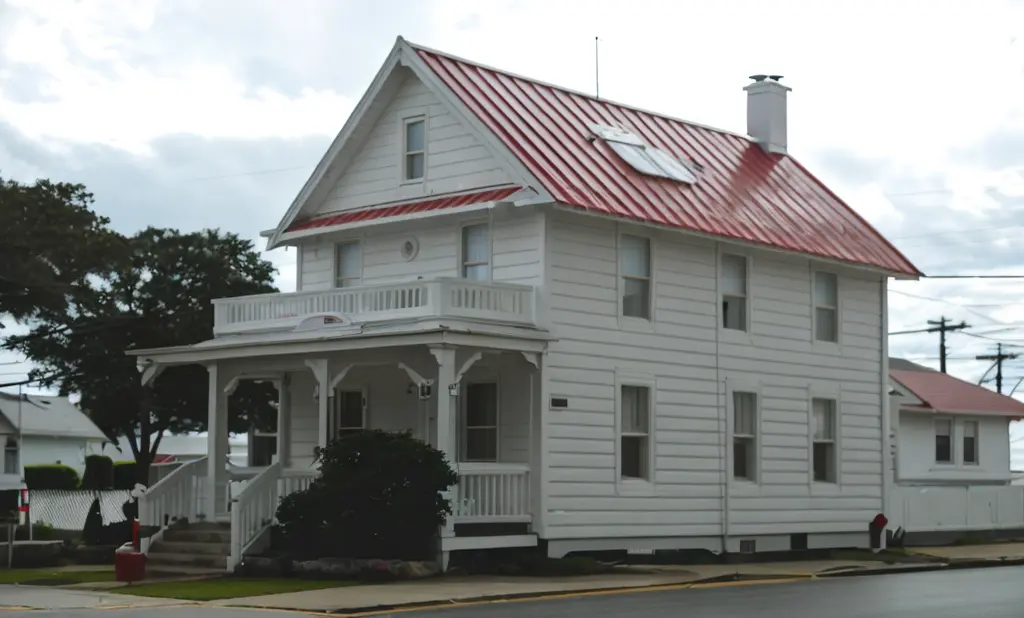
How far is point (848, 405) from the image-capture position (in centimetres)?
3438

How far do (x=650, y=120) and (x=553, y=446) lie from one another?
399 inches

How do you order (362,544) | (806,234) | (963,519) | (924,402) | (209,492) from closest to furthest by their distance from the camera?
(362,544)
(209,492)
(806,234)
(963,519)
(924,402)

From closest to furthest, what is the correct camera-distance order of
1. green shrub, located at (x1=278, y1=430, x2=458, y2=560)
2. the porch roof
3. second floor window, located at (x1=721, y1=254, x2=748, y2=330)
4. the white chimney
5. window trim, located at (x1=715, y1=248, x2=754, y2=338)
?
1. green shrub, located at (x1=278, y1=430, x2=458, y2=560)
2. the porch roof
3. window trim, located at (x1=715, y1=248, x2=754, y2=338)
4. second floor window, located at (x1=721, y1=254, x2=748, y2=330)
5. the white chimney

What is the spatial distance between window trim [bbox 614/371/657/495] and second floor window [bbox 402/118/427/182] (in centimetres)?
554

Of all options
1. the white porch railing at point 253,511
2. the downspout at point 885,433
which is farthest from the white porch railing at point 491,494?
the downspout at point 885,433

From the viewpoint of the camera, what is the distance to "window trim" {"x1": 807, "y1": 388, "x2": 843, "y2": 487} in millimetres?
33156

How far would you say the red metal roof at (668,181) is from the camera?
1135 inches

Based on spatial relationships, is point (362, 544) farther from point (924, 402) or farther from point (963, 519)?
point (924, 402)

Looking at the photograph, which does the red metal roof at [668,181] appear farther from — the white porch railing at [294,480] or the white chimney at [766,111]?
the white porch railing at [294,480]

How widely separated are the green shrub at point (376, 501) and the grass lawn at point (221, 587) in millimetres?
898


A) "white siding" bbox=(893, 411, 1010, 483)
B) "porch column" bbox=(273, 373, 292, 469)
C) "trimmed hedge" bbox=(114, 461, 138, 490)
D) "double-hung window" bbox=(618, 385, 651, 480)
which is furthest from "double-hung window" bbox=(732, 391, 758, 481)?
"trimmed hedge" bbox=(114, 461, 138, 490)

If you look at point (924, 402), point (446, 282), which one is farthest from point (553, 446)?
point (924, 402)

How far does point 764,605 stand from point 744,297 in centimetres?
1246

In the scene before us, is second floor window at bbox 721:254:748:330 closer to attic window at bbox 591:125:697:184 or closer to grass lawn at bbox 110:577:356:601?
attic window at bbox 591:125:697:184
